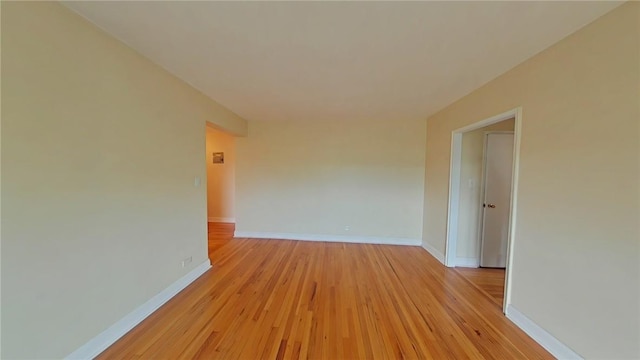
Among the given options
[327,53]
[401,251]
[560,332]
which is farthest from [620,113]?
[401,251]

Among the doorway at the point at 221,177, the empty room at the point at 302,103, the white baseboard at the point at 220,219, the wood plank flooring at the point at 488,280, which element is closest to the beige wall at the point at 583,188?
the empty room at the point at 302,103

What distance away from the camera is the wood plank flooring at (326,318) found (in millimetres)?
1921

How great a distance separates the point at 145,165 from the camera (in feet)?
7.49

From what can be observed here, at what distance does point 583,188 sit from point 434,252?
276cm

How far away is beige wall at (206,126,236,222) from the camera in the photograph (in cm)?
655

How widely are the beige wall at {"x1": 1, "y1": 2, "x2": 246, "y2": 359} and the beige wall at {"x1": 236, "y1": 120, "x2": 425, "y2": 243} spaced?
2470 millimetres

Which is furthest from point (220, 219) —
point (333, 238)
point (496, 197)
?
point (496, 197)

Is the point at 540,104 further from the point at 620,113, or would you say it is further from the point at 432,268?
the point at 432,268

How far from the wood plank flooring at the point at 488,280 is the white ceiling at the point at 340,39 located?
8.11 ft

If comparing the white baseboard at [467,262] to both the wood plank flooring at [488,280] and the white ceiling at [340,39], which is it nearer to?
the wood plank flooring at [488,280]

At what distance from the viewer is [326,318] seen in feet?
7.65

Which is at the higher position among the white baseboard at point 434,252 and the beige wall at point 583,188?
the beige wall at point 583,188

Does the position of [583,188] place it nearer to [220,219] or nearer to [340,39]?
[340,39]

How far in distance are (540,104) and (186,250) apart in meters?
3.93
